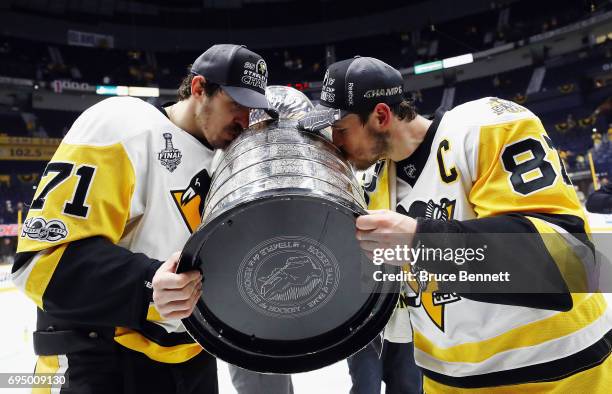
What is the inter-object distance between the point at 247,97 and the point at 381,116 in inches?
13.1

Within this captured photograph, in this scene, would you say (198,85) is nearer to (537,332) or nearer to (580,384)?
(537,332)

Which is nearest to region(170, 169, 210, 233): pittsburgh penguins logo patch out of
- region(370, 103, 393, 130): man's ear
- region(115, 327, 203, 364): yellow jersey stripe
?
region(115, 327, 203, 364): yellow jersey stripe

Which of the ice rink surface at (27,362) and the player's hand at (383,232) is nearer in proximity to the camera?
the player's hand at (383,232)

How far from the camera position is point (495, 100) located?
1.05 metres

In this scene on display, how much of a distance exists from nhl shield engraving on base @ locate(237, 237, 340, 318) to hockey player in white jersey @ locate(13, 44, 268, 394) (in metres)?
0.23

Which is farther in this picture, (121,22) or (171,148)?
(121,22)

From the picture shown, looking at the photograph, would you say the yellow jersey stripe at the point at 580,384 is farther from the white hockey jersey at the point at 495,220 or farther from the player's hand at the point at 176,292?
the player's hand at the point at 176,292

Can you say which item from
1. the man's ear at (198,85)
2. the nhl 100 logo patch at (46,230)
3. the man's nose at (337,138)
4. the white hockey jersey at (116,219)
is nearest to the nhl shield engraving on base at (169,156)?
the white hockey jersey at (116,219)

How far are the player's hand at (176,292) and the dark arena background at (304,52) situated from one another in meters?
11.4

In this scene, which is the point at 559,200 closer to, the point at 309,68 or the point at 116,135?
the point at 116,135

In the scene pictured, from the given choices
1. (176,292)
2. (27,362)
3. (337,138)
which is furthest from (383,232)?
(27,362)

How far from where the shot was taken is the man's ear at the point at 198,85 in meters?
1.16

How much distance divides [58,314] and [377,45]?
17.3m

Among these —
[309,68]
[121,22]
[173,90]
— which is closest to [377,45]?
[309,68]
